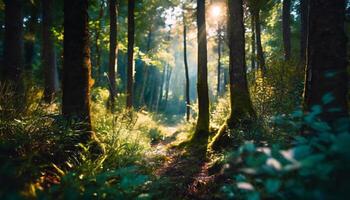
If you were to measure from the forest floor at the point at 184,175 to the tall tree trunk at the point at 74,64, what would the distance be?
1969mm

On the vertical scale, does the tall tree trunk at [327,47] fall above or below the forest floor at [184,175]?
above

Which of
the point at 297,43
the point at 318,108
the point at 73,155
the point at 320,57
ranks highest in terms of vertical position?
the point at 297,43

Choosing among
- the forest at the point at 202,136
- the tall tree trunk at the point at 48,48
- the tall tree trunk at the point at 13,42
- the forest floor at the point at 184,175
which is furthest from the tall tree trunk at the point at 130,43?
the tall tree trunk at the point at 13,42

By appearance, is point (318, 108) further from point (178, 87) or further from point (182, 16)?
point (178, 87)

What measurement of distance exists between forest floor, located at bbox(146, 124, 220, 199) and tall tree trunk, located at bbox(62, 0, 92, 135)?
1.97m

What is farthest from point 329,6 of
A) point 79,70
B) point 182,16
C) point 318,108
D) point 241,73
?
point 182,16

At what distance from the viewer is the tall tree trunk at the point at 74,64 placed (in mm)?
6672

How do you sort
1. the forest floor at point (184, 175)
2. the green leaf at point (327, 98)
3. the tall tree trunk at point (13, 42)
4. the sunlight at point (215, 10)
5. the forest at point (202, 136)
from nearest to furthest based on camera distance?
the forest at point (202, 136) → the green leaf at point (327, 98) → the forest floor at point (184, 175) → the tall tree trunk at point (13, 42) → the sunlight at point (215, 10)

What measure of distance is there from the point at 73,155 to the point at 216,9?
50.5 ft

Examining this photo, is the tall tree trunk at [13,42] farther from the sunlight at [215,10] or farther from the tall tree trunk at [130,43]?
the sunlight at [215,10]

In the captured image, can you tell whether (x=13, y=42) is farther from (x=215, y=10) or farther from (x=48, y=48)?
(x=215, y=10)

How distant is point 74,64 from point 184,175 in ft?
10.9

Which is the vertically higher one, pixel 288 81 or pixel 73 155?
pixel 288 81

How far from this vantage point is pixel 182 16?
90.5 feet
